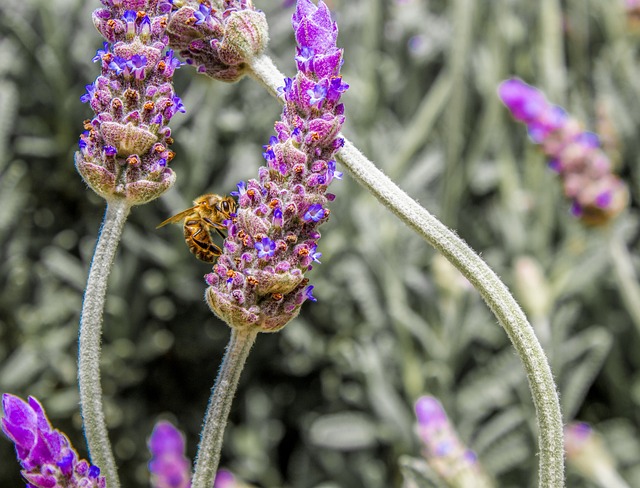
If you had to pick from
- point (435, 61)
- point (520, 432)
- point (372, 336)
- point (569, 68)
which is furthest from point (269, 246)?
point (569, 68)

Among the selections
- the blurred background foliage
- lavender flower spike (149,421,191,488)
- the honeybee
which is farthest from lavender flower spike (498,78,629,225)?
the honeybee

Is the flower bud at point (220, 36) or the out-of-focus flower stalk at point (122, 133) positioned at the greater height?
the flower bud at point (220, 36)

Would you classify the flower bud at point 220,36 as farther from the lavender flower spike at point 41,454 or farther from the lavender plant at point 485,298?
the lavender flower spike at point 41,454

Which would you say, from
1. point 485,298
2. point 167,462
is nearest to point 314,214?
point 485,298

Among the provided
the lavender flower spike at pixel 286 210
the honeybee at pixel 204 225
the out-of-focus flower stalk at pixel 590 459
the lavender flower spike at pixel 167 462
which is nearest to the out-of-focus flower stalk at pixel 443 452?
the out-of-focus flower stalk at pixel 590 459

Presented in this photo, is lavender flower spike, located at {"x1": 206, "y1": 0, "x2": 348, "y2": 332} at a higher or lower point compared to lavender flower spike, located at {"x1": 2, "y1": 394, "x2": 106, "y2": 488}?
higher

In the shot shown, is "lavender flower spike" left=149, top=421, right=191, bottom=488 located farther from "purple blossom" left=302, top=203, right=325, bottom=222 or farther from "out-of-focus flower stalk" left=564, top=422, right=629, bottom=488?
"purple blossom" left=302, top=203, right=325, bottom=222
